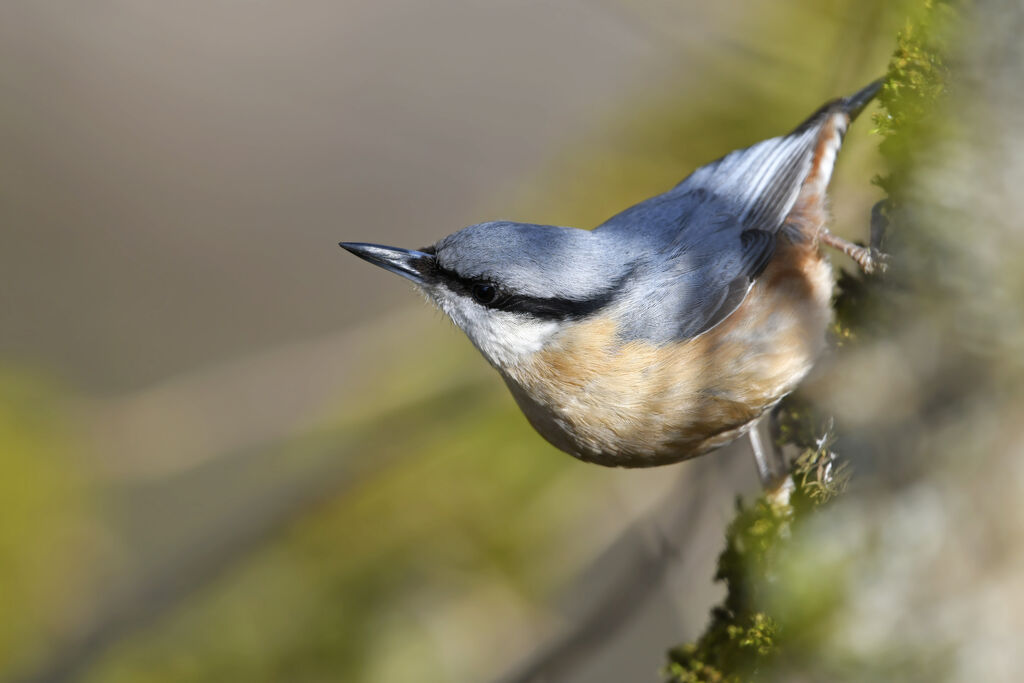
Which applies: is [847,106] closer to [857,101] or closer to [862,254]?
[857,101]

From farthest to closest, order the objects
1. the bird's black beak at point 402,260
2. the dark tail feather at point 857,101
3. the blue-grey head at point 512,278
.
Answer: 1. the dark tail feather at point 857,101
2. the bird's black beak at point 402,260
3. the blue-grey head at point 512,278

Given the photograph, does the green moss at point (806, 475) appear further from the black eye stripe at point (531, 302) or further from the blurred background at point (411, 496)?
the black eye stripe at point (531, 302)

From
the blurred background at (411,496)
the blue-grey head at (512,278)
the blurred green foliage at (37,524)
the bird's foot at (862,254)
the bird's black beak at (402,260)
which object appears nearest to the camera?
the bird's foot at (862,254)

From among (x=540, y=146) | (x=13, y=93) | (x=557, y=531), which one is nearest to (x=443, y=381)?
(x=557, y=531)

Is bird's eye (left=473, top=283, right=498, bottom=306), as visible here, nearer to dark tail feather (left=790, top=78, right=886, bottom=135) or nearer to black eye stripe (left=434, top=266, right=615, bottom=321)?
black eye stripe (left=434, top=266, right=615, bottom=321)

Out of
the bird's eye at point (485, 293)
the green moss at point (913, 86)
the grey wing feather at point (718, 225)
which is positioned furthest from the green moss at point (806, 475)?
the bird's eye at point (485, 293)

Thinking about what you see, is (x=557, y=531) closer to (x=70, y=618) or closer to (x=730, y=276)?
(x=730, y=276)

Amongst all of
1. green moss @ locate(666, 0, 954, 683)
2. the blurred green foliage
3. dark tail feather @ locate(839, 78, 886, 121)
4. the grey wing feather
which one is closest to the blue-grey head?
the grey wing feather

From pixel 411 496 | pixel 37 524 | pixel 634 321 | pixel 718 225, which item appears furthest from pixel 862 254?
pixel 37 524
